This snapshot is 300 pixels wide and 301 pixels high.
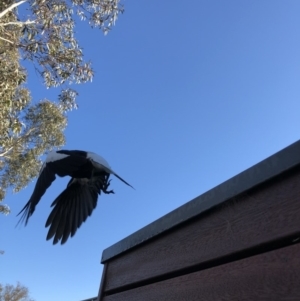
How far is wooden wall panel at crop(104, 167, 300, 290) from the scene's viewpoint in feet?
2.04

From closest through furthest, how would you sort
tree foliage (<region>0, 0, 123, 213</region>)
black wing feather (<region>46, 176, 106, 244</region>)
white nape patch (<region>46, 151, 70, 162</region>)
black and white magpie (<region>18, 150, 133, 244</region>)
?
1. black wing feather (<region>46, 176, 106, 244</region>)
2. black and white magpie (<region>18, 150, 133, 244</region>)
3. white nape patch (<region>46, 151, 70, 162</region>)
4. tree foliage (<region>0, 0, 123, 213</region>)

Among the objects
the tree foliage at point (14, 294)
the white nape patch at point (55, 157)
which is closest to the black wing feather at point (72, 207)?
the white nape patch at point (55, 157)

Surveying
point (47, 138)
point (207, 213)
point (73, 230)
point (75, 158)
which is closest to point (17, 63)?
point (47, 138)

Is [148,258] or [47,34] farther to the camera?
[47,34]

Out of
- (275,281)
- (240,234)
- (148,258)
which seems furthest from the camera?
(148,258)

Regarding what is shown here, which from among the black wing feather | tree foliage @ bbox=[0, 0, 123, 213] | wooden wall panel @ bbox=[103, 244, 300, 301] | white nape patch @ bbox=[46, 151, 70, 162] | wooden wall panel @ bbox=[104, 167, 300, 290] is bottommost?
wooden wall panel @ bbox=[103, 244, 300, 301]

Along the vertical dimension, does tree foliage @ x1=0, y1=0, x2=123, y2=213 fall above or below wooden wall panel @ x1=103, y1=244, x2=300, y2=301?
above

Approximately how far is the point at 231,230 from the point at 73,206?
1.95 meters

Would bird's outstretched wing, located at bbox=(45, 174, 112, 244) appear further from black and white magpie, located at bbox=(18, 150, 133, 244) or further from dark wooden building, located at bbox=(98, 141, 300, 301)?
dark wooden building, located at bbox=(98, 141, 300, 301)

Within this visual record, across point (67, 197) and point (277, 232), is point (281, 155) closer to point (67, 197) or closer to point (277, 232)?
point (277, 232)

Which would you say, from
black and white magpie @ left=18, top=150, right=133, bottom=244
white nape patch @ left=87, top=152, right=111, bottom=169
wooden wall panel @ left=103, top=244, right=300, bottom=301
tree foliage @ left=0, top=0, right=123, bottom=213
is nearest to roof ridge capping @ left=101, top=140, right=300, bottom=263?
wooden wall panel @ left=103, top=244, right=300, bottom=301

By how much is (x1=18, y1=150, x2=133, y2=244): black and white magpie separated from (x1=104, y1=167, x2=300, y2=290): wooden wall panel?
146cm

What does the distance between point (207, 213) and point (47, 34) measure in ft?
19.8

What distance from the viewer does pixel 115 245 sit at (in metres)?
1.29
